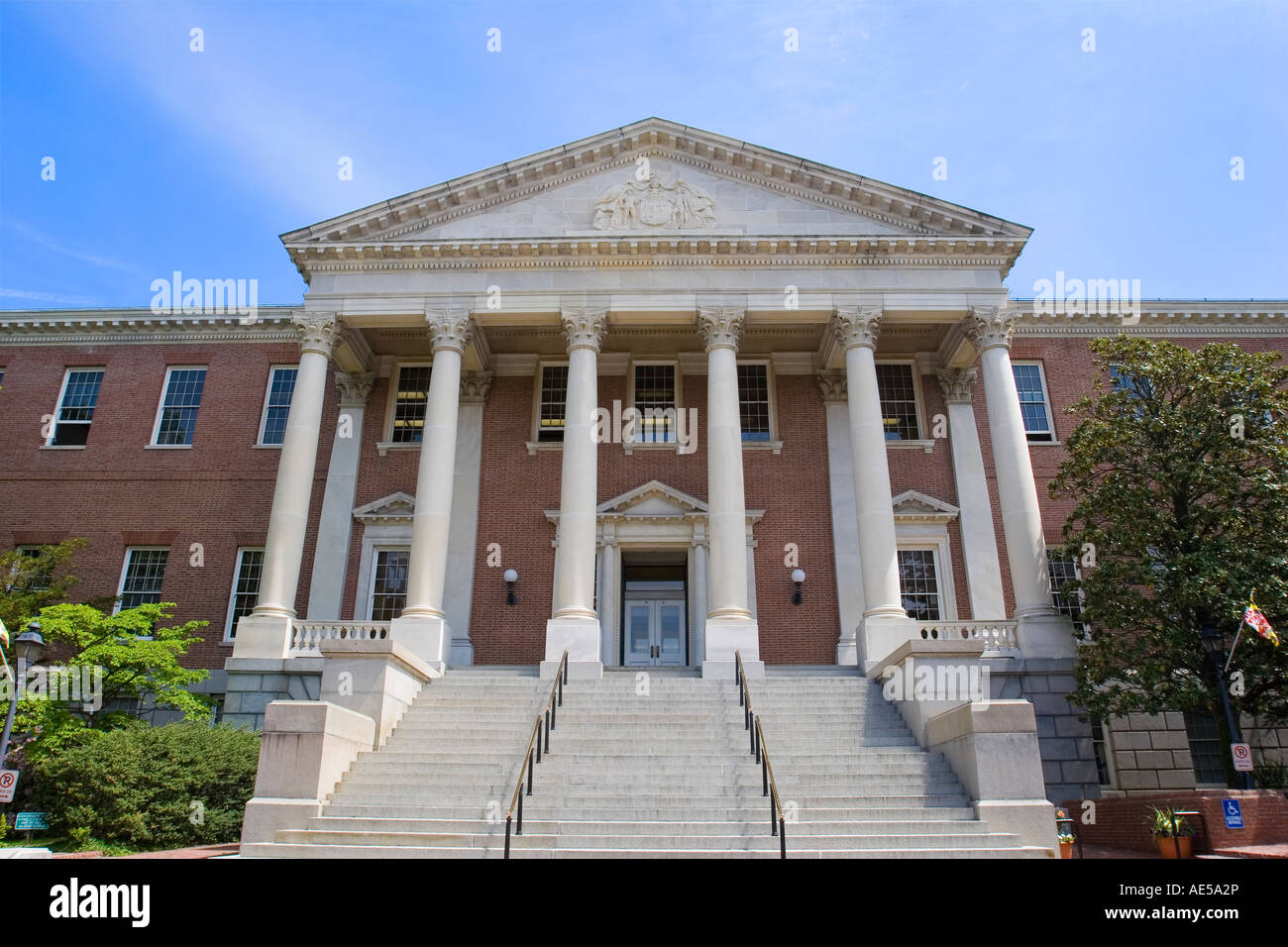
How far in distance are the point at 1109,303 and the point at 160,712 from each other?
29.5 m

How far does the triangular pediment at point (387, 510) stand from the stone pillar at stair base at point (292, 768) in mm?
11993

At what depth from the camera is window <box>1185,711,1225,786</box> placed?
2169 cm

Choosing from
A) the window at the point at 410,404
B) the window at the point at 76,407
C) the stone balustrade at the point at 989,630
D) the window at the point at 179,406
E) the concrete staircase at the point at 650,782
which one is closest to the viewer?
the concrete staircase at the point at 650,782

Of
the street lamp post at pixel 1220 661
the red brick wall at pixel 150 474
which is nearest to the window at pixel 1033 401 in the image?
the street lamp post at pixel 1220 661

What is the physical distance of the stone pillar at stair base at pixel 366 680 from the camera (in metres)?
14.8

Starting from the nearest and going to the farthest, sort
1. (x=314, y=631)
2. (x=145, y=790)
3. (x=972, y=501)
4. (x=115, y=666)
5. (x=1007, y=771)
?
(x=1007, y=771), (x=145, y=790), (x=115, y=666), (x=314, y=631), (x=972, y=501)

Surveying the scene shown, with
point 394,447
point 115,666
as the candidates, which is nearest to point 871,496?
point 394,447

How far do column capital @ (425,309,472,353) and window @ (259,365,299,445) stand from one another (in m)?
6.70

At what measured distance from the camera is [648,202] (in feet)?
75.7

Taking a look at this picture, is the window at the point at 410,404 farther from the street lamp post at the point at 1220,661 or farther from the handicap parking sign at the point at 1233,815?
the handicap parking sign at the point at 1233,815

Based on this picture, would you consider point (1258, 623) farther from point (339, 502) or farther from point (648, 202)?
point (339, 502)

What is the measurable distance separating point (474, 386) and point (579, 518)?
733 centimetres

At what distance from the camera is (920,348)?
2534 centimetres

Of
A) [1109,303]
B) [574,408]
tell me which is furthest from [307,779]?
[1109,303]
